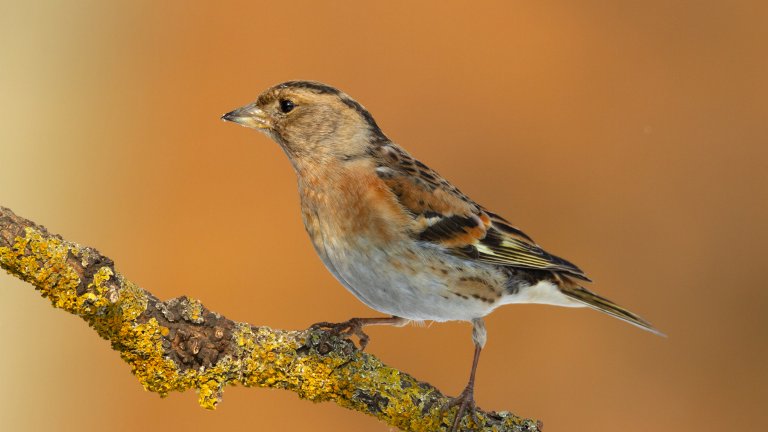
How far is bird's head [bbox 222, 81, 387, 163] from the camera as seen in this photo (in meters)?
2.99

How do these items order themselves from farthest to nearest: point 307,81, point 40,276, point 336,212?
point 307,81 < point 336,212 < point 40,276

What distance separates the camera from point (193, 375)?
242 cm

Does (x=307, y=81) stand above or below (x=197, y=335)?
above

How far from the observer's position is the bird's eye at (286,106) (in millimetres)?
3010

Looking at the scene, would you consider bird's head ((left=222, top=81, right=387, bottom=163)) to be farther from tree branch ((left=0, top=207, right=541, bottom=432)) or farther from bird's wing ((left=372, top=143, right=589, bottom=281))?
tree branch ((left=0, top=207, right=541, bottom=432))

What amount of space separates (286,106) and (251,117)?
127 millimetres

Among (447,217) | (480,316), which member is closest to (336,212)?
(447,217)

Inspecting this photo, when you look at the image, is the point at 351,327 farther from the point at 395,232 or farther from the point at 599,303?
the point at 599,303

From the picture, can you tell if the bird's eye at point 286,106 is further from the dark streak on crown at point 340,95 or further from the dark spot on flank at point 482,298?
the dark spot on flank at point 482,298

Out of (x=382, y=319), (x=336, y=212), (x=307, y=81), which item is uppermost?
(x=307, y=81)

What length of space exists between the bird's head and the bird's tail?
0.90 meters

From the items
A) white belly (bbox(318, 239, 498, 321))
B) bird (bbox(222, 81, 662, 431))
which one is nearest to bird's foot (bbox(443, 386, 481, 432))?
bird (bbox(222, 81, 662, 431))

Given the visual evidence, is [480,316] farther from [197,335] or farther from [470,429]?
[197,335]

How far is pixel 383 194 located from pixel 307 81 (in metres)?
0.51
